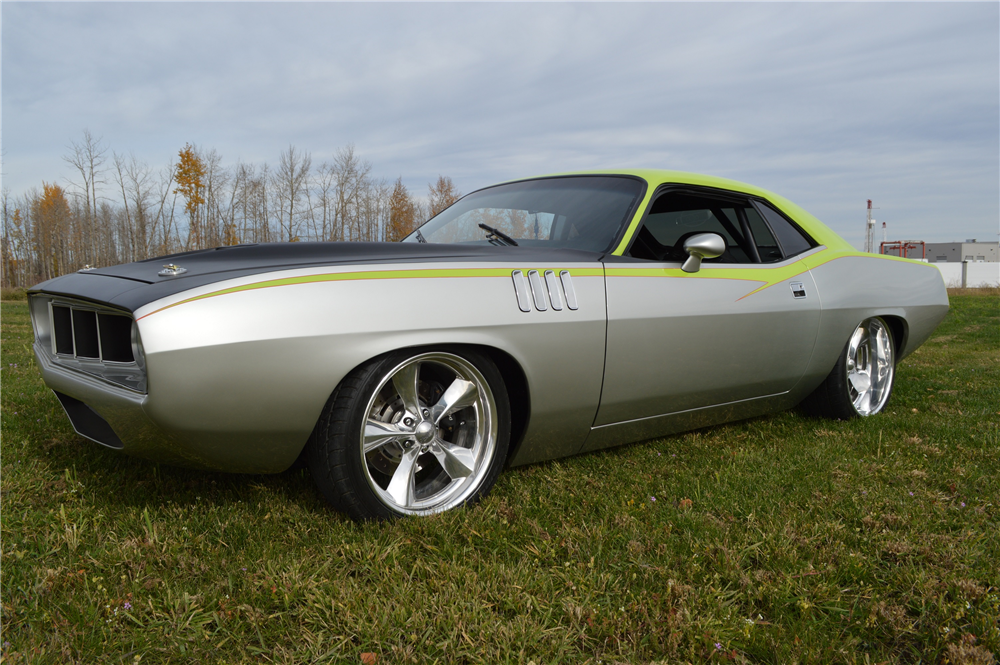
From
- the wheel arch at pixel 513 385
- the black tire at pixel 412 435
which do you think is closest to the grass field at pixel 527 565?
the black tire at pixel 412 435

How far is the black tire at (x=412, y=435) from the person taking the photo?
220 cm

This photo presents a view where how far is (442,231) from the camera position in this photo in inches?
140

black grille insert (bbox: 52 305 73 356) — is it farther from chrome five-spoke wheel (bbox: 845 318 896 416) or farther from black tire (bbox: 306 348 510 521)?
chrome five-spoke wheel (bbox: 845 318 896 416)

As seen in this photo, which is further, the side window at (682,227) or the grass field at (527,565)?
the side window at (682,227)

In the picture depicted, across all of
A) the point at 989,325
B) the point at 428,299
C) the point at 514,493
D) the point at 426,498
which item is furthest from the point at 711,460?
the point at 989,325

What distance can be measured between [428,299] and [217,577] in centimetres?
109

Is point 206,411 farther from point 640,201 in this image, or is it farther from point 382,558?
point 640,201

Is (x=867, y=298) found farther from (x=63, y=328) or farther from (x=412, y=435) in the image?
(x=63, y=328)

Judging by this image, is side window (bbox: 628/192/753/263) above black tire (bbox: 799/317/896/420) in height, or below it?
above

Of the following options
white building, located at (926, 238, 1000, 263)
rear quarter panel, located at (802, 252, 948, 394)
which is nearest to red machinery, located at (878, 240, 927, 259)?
white building, located at (926, 238, 1000, 263)

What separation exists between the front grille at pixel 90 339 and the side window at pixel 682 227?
1.99 metres

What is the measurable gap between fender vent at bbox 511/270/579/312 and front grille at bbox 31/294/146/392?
4.22 ft

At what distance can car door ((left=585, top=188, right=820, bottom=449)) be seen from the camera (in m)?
2.84

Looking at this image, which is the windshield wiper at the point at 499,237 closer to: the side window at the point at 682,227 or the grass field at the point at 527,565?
the side window at the point at 682,227
